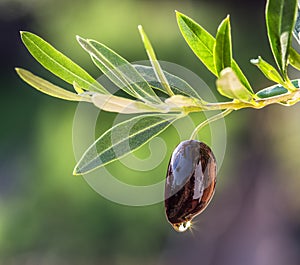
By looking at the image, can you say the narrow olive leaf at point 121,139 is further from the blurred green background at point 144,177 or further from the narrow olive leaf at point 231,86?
the blurred green background at point 144,177

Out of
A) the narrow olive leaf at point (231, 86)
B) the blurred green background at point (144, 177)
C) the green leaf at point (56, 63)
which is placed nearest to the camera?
the narrow olive leaf at point (231, 86)

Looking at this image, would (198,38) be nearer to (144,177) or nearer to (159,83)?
(159,83)

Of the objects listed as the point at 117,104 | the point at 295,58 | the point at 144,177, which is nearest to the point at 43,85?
the point at 117,104

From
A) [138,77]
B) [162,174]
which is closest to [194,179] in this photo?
[138,77]

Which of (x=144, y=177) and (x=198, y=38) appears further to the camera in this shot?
(x=144, y=177)

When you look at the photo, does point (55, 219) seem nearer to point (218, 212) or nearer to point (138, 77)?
point (218, 212)

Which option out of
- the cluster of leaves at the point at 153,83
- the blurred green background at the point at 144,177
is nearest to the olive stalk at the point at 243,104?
the cluster of leaves at the point at 153,83
